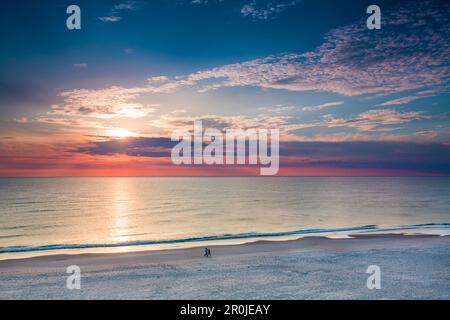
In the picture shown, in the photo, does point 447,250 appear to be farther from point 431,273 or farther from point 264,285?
point 264,285

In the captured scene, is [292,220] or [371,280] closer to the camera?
[371,280]

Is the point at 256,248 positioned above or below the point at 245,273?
below

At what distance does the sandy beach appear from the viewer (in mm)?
12695

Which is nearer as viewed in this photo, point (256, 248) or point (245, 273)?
point (245, 273)

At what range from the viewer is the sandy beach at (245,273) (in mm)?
12695

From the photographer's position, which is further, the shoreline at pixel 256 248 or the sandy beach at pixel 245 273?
the shoreline at pixel 256 248

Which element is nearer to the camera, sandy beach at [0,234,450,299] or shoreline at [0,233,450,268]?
sandy beach at [0,234,450,299]

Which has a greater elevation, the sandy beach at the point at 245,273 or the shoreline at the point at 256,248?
the sandy beach at the point at 245,273

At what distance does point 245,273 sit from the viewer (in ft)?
50.8
